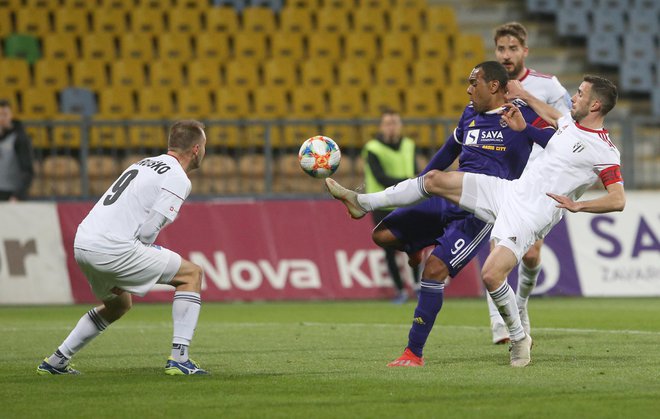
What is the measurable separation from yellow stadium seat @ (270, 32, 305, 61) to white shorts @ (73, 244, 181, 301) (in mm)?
13953

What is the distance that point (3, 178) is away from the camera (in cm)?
1589

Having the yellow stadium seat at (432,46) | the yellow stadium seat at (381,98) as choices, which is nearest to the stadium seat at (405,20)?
the yellow stadium seat at (432,46)

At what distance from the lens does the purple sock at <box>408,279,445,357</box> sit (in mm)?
8289

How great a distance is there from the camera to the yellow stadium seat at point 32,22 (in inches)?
850

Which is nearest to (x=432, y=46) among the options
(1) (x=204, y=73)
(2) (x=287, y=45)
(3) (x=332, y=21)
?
(3) (x=332, y=21)

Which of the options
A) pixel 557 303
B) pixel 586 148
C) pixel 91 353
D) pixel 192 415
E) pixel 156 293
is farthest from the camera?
pixel 156 293

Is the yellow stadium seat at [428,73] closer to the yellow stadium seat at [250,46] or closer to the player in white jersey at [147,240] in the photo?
the yellow stadium seat at [250,46]

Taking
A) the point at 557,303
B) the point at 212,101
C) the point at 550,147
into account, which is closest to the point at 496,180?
the point at 550,147

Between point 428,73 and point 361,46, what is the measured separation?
140 cm

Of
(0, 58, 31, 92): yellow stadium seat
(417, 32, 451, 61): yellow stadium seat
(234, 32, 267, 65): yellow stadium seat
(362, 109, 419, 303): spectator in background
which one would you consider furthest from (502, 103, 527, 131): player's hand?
(0, 58, 31, 92): yellow stadium seat

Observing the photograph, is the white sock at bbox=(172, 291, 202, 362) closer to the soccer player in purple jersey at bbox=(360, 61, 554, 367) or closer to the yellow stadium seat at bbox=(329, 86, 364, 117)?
the soccer player in purple jersey at bbox=(360, 61, 554, 367)

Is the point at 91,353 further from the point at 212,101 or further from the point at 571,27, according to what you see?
the point at 571,27

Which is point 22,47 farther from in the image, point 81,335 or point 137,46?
point 81,335

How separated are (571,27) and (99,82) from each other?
9.47 metres
